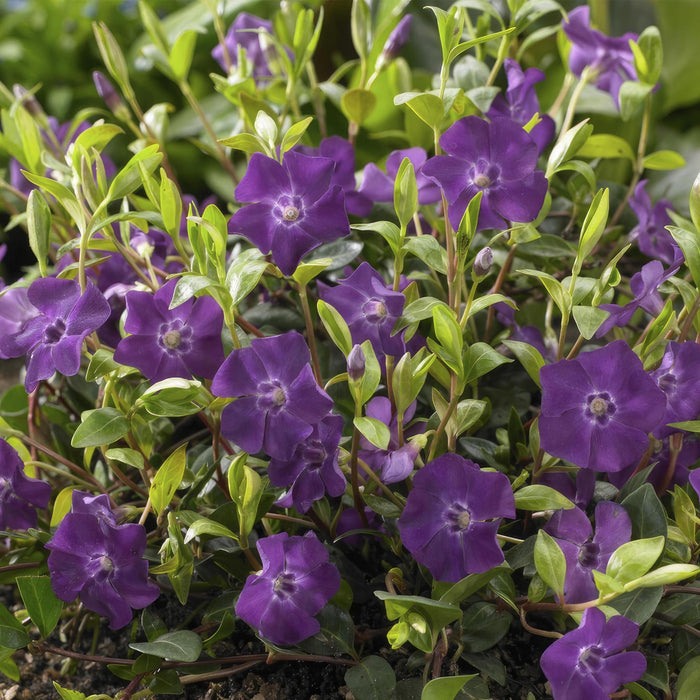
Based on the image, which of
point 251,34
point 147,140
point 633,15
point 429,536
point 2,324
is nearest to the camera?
point 429,536

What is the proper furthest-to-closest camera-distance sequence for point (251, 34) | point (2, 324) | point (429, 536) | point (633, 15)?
1. point (633, 15)
2. point (251, 34)
3. point (2, 324)
4. point (429, 536)

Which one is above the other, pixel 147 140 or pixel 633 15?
pixel 147 140

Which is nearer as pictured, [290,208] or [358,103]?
[290,208]

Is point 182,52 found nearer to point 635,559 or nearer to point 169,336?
point 169,336

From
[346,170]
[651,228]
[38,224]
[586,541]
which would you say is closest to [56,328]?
[38,224]

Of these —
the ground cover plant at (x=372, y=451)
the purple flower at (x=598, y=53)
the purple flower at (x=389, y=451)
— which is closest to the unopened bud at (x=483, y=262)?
the ground cover plant at (x=372, y=451)

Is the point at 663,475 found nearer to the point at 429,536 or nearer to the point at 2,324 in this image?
the point at 429,536

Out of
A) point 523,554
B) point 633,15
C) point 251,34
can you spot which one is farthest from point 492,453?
point 633,15
